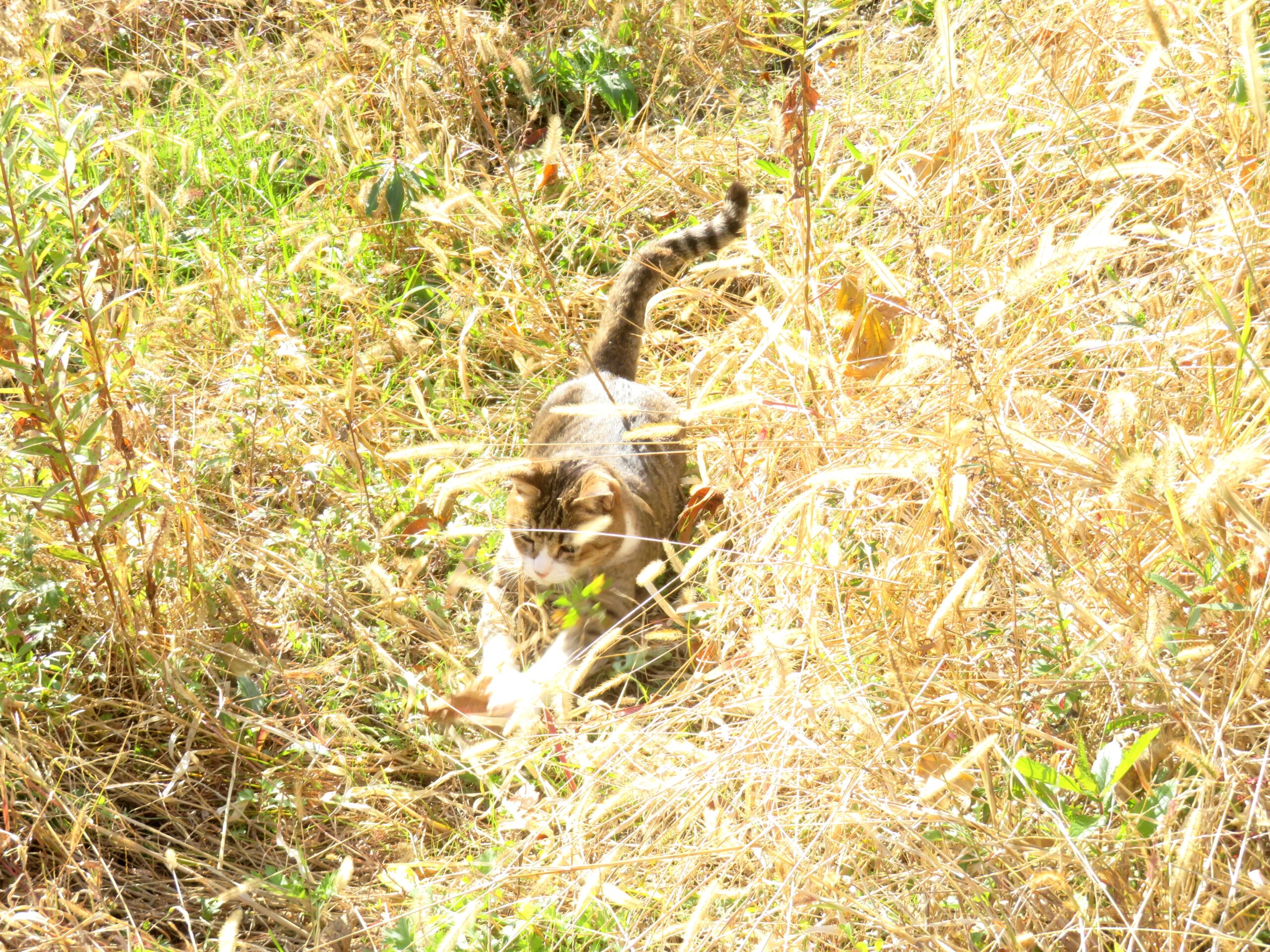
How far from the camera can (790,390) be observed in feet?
9.25

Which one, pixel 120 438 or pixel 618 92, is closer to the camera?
pixel 120 438

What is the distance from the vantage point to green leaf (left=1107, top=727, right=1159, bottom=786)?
156 cm

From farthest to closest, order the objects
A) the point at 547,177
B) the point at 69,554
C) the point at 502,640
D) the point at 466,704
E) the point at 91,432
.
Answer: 1. the point at 547,177
2. the point at 502,640
3. the point at 466,704
4. the point at 69,554
5. the point at 91,432

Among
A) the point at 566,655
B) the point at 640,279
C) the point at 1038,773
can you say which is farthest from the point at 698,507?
the point at 1038,773

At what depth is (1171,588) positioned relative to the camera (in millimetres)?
1675

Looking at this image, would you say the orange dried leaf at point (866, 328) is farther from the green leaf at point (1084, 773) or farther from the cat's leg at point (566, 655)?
the green leaf at point (1084, 773)

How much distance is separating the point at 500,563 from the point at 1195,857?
Answer: 2.03 m

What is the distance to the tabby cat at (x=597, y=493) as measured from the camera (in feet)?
9.39

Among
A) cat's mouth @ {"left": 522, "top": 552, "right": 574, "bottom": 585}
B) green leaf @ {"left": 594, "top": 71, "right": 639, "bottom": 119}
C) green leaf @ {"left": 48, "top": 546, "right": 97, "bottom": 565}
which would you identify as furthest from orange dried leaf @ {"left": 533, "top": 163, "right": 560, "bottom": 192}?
green leaf @ {"left": 48, "top": 546, "right": 97, "bottom": 565}

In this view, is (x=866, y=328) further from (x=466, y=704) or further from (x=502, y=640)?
(x=466, y=704)

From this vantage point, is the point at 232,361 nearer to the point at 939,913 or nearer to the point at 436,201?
the point at 436,201

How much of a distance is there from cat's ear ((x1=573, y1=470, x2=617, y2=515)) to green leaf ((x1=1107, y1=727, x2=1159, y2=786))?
1.61 meters

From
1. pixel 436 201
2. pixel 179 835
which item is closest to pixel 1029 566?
pixel 179 835

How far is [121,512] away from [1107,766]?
6.04 ft
